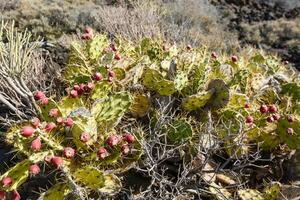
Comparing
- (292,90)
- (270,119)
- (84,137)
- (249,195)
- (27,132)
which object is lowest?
(249,195)

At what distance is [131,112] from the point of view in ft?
14.3

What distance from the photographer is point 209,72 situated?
472cm

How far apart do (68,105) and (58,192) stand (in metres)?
0.76

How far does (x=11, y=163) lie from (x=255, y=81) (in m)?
2.74

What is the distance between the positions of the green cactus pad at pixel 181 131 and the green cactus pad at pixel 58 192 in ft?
3.33

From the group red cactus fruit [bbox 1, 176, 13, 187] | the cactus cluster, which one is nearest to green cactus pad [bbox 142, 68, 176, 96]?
the cactus cluster

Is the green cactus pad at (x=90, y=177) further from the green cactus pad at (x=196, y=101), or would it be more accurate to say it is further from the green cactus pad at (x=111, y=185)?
the green cactus pad at (x=196, y=101)

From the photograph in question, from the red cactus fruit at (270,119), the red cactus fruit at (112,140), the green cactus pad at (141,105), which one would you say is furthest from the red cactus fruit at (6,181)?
the red cactus fruit at (270,119)

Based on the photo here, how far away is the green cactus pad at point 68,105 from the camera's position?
3.86 m

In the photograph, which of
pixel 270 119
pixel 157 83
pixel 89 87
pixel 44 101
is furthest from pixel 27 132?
pixel 270 119

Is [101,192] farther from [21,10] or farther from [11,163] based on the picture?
[21,10]

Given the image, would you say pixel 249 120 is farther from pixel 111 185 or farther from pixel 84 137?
pixel 84 137

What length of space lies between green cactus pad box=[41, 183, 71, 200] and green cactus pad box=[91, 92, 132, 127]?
0.60 metres

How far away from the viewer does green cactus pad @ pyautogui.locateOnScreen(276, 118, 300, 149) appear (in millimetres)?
4168
